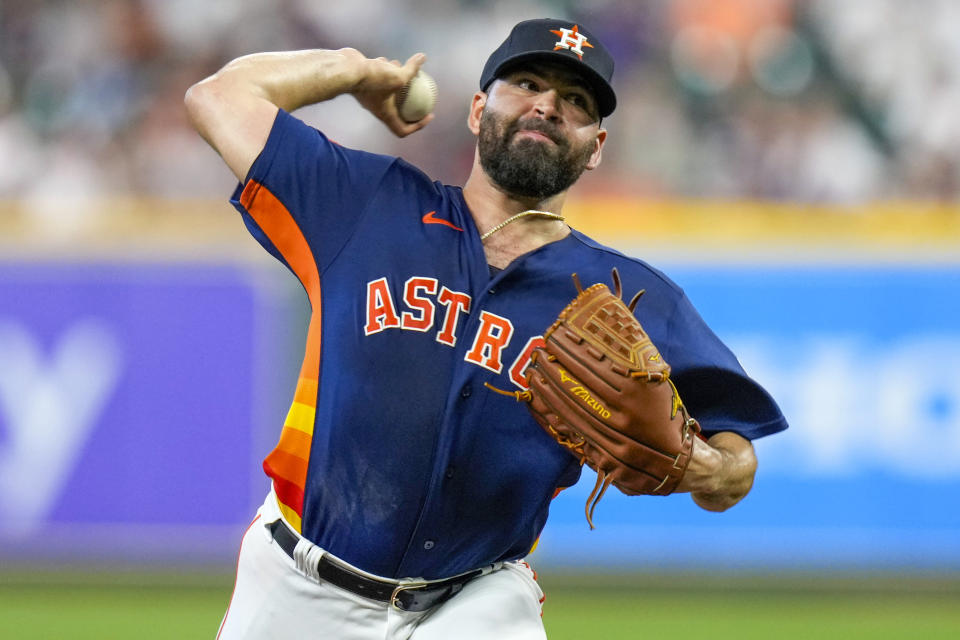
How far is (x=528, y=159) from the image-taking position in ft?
11.6

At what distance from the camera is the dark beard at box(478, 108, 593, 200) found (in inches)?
139

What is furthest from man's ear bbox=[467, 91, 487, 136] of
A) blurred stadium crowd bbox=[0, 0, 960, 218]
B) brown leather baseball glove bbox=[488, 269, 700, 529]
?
blurred stadium crowd bbox=[0, 0, 960, 218]

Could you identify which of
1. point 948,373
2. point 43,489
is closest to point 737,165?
point 948,373

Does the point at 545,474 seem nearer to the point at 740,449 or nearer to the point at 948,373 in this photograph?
the point at 740,449

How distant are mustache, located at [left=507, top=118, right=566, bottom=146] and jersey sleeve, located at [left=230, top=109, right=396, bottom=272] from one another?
18.1 inches

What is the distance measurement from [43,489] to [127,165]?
258 centimetres

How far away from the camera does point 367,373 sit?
3.30 meters

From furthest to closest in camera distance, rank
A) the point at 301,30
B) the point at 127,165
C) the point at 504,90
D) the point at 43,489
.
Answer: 1. the point at 301,30
2. the point at 127,165
3. the point at 43,489
4. the point at 504,90

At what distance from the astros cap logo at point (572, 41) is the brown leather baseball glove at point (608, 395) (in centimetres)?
77

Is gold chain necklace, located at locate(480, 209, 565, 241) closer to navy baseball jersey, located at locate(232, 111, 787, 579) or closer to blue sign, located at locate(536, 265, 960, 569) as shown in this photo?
navy baseball jersey, located at locate(232, 111, 787, 579)

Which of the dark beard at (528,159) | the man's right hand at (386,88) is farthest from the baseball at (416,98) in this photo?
the dark beard at (528,159)

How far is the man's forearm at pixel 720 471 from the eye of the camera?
3.22 m

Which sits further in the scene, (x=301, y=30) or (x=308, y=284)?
(x=301, y=30)

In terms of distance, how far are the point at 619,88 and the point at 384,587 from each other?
6.66 m
